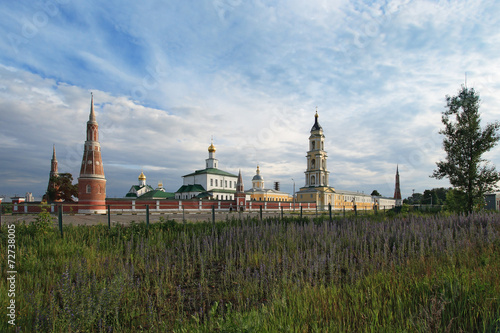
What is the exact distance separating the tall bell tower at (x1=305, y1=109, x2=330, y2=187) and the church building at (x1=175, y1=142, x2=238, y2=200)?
64.5 ft

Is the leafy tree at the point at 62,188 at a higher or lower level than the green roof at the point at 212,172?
lower

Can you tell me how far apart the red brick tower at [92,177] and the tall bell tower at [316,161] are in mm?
49262

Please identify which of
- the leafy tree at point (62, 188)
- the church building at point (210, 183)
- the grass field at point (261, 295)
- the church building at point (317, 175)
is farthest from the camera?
the church building at point (210, 183)

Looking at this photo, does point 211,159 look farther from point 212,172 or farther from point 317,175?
point 317,175

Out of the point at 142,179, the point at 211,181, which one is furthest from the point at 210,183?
the point at 142,179

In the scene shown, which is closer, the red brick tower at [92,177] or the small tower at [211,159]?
the red brick tower at [92,177]

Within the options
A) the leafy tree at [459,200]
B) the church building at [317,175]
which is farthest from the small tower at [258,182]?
the leafy tree at [459,200]

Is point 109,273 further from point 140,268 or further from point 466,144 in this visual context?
point 466,144

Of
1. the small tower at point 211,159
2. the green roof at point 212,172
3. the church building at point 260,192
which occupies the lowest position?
the church building at point 260,192

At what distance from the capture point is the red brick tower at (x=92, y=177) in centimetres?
3338

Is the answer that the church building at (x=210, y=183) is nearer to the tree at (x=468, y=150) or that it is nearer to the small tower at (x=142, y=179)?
the small tower at (x=142, y=179)

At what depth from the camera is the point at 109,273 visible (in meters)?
5.52

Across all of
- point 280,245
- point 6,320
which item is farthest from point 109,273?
point 280,245

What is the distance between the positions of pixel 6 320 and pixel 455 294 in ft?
17.9
